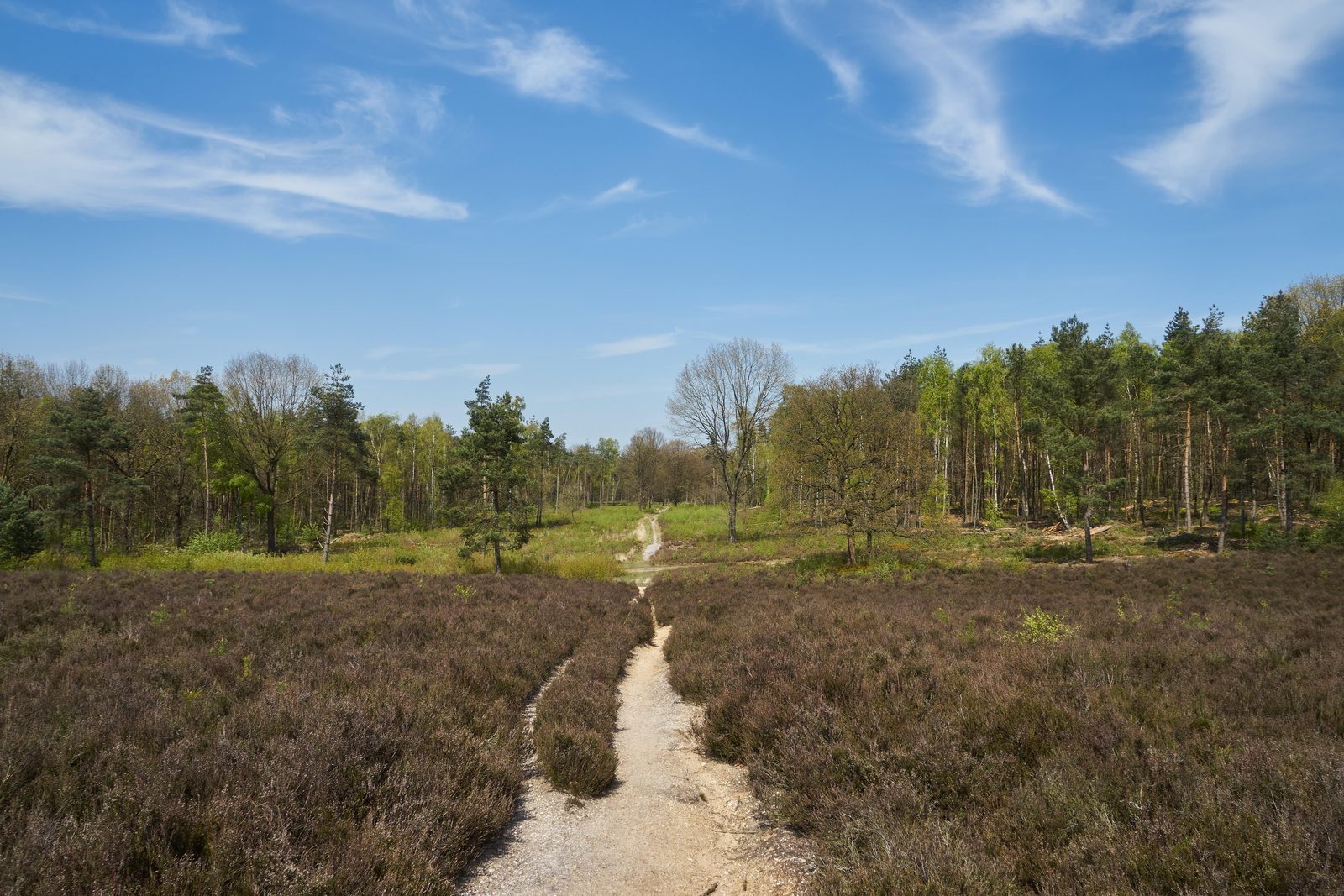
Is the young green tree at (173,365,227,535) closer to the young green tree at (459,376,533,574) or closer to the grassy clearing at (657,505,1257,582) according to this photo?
the young green tree at (459,376,533,574)

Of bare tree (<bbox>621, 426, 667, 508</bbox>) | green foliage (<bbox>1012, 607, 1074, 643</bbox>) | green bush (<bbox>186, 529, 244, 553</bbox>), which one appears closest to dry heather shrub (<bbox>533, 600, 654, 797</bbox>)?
green foliage (<bbox>1012, 607, 1074, 643</bbox>)

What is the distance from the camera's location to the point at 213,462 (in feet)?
137

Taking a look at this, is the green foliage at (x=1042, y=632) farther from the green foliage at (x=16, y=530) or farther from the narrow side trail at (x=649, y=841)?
the green foliage at (x=16, y=530)

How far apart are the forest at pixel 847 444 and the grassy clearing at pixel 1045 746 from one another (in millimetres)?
16672

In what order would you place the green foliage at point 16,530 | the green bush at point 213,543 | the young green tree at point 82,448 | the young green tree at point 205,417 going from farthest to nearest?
the young green tree at point 205,417, the green bush at point 213,543, the young green tree at point 82,448, the green foliage at point 16,530

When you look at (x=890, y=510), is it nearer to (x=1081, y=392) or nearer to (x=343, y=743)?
(x=1081, y=392)

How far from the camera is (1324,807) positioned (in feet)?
12.3

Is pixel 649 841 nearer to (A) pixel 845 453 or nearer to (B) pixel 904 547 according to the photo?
(A) pixel 845 453

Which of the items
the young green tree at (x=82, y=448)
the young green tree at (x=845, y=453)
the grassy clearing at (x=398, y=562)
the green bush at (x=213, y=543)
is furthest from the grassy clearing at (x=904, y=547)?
the young green tree at (x=82, y=448)

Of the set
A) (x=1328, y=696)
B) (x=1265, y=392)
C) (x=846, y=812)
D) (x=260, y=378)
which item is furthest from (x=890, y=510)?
(x=260, y=378)

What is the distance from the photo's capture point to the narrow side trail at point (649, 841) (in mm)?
4973

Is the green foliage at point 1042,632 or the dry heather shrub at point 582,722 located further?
the green foliage at point 1042,632

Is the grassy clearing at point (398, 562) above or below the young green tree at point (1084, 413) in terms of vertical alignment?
below

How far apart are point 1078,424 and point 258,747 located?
108 ft
